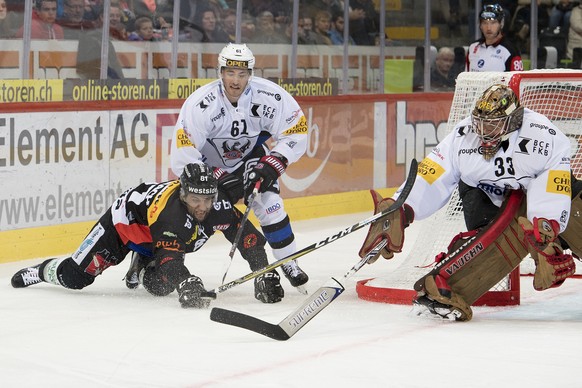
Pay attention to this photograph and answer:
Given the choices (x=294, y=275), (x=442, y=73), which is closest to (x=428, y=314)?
(x=294, y=275)

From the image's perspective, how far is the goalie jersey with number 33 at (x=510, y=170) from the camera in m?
4.71

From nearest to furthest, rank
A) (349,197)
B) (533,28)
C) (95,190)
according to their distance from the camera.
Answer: (95,190) < (349,197) < (533,28)

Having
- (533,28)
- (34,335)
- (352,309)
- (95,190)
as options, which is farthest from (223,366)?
(533,28)

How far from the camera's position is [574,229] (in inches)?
193

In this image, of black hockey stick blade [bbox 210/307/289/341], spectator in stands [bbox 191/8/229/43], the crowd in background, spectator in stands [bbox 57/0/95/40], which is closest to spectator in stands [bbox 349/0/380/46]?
the crowd in background

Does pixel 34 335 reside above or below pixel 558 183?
below

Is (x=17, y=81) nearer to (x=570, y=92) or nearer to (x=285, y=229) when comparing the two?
(x=285, y=229)

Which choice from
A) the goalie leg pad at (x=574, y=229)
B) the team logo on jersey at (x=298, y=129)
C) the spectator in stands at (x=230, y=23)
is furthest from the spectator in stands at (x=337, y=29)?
the goalie leg pad at (x=574, y=229)

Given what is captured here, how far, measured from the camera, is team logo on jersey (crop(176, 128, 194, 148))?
17.8 ft

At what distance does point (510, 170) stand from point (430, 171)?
13.5 inches

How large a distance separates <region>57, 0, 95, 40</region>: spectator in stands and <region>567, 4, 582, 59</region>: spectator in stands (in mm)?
5130

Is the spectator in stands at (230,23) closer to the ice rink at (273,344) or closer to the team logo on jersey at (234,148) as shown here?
the team logo on jersey at (234,148)

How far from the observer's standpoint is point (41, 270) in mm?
5578

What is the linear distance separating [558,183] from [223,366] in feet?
5.16
